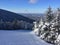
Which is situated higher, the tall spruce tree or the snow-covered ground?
the tall spruce tree

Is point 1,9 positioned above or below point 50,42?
above

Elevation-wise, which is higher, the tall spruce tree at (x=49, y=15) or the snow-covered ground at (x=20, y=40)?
the tall spruce tree at (x=49, y=15)

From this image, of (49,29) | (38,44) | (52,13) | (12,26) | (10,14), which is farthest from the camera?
(10,14)

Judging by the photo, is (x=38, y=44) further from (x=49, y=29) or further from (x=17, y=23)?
(x=17, y=23)

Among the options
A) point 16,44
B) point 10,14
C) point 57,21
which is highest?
point 10,14

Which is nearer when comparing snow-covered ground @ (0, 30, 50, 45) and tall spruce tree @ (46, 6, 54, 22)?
snow-covered ground @ (0, 30, 50, 45)

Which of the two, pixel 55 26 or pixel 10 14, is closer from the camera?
pixel 55 26

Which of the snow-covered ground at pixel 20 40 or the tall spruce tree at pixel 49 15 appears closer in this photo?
the snow-covered ground at pixel 20 40

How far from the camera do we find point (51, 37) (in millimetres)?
24062

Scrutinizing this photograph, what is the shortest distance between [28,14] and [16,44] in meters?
39.3

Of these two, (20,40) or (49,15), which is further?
(49,15)

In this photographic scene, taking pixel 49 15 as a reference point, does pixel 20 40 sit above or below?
below

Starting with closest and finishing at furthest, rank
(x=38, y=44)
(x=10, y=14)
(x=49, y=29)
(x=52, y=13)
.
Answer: (x=38, y=44)
(x=49, y=29)
(x=52, y=13)
(x=10, y=14)

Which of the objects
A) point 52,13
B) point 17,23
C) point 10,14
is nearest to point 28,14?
point 10,14
